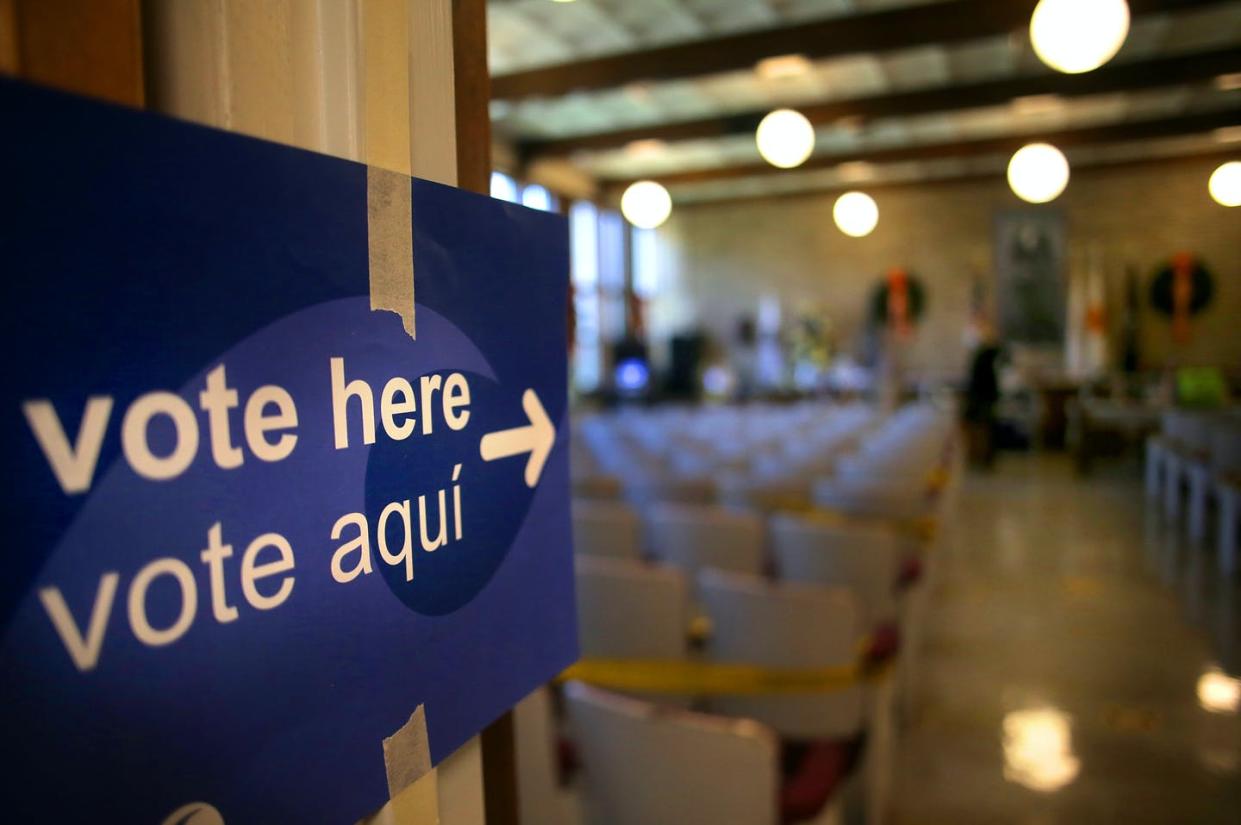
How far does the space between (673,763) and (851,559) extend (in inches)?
61.0

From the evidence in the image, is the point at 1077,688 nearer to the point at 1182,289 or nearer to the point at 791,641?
the point at 791,641

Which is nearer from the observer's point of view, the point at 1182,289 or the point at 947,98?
the point at 947,98

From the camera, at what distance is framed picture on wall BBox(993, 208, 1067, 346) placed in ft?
45.0

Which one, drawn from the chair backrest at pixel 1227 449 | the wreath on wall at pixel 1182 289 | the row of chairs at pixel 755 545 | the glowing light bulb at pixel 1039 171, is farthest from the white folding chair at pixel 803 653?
the wreath on wall at pixel 1182 289

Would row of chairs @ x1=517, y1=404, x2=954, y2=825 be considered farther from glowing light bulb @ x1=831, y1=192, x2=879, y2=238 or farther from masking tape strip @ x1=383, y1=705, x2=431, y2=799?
glowing light bulb @ x1=831, y1=192, x2=879, y2=238

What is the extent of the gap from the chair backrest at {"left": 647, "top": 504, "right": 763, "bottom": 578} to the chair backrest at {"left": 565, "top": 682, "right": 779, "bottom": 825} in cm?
145

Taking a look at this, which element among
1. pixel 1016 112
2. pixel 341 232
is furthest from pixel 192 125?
pixel 1016 112

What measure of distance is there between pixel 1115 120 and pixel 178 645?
44.8 feet

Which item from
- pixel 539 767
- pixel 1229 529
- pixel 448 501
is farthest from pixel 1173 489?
pixel 448 501

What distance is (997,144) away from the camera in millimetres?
11320

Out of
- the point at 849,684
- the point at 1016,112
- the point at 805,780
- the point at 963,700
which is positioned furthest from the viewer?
the point at 1016,112

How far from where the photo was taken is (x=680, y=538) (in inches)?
128

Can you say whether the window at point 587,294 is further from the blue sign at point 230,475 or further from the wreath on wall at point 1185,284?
the blue sign at point 230,475

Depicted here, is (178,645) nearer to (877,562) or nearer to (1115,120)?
(877,562)
